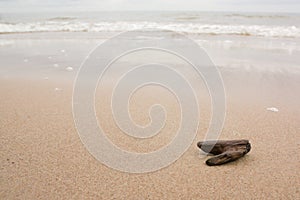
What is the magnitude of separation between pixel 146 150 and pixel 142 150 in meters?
0.03

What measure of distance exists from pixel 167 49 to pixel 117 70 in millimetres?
2540

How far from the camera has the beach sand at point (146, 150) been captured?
1.67 meters

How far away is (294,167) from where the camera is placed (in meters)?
1.89

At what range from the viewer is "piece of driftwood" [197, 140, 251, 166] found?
1905 millimetres

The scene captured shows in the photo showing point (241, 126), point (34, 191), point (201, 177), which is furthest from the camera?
point (241, 126)

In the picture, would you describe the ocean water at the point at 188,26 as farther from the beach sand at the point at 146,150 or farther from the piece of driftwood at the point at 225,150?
the piece of driftwood at the point at 225,150

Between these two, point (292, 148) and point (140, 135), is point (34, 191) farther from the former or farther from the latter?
point (292, 148)

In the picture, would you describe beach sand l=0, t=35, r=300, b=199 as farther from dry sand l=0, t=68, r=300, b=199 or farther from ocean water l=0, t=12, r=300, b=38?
ocean water l=0, t=12, r=300, b=38

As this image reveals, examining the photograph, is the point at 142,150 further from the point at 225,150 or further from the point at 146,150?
the point at 225,150

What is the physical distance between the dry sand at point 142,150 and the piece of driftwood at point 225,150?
5cm

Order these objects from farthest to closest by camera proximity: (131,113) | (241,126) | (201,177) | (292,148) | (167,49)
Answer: (167,49)
(131,113)
(241,126)
(292,148)
(201,177)

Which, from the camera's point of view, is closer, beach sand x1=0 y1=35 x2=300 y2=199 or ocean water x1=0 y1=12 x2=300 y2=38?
beach sand x1=0 y1=35 x2=300 y2=199

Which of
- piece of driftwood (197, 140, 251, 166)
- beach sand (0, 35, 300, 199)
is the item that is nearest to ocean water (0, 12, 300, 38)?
beach sand (0, 35, 300, 199)

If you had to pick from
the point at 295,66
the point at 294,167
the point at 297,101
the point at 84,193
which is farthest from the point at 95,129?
the point at 295,66
